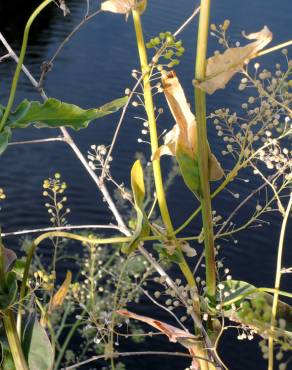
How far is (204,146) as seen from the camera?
0.47 metres

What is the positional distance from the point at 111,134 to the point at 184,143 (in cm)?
369

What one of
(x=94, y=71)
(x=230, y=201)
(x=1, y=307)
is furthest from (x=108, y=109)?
(x=94, y=71)

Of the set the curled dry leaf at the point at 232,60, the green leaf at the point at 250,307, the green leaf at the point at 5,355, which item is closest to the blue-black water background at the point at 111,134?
the green leaf at the point at 5,355

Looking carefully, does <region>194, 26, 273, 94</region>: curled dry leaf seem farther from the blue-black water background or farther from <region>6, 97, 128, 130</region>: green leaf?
the blue-black water background

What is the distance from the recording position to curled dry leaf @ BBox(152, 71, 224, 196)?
1.63 ft

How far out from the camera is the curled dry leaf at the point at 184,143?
1.63 ft

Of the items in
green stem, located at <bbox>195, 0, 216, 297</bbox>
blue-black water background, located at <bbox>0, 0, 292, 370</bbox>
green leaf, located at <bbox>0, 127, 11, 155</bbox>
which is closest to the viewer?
green stem, located at <bbox>195, 0, 216, 297</bbox>

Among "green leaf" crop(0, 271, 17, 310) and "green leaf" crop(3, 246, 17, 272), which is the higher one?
"green leaf" crop(3, 246, 17, 272)

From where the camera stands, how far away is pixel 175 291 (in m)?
0.51

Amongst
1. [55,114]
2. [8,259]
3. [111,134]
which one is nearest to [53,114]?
[55,114]

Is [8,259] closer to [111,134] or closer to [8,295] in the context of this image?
[8,295]

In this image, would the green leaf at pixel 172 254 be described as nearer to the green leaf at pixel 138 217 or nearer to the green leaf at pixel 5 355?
the green leaf at pixel 138 217

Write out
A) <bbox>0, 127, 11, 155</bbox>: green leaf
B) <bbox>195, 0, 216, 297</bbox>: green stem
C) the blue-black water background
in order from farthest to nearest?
the blue-black water background, <bbox>0, 127, 11, 155</bbox>: green leaf, <bbox>195, 0, 216, 297</bbox>: green stem

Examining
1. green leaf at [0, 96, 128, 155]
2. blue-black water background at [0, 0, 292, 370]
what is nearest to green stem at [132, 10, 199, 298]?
green leaf at [0, 96, 128, 155]
